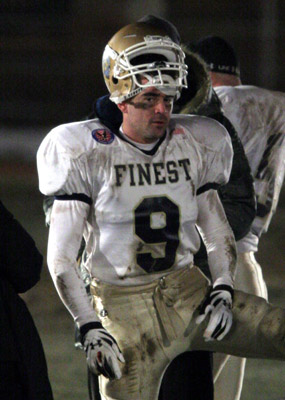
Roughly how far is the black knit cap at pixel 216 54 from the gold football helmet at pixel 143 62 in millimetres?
1813

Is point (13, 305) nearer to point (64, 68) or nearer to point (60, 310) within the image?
point (60, 310)

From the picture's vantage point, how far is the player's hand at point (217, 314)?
4.34m

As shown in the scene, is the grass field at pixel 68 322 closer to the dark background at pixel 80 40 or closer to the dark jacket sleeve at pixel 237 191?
the dark jacket sleeve at pixel 237 191

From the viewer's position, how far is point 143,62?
439 centimetres

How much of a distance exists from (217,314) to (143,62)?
2.80 feet

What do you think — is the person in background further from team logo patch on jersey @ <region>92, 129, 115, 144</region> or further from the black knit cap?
the black knit cap

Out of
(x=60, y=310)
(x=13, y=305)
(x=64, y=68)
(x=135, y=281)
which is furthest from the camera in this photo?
(x=64, y=68)

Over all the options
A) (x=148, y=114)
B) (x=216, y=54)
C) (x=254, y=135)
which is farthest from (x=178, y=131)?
(x=216, y=54)

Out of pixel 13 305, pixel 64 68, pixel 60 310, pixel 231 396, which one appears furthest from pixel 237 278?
pixel 64 68

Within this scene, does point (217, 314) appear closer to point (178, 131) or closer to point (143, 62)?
point (178, 131)

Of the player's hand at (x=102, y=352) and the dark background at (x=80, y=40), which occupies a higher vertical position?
the player's hand at (x=102, y=352)

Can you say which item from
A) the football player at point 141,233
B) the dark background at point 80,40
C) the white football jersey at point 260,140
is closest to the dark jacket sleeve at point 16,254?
the football player at point 141,233

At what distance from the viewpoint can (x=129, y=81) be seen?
438 centimetres

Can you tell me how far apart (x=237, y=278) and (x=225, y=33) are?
535 inches
